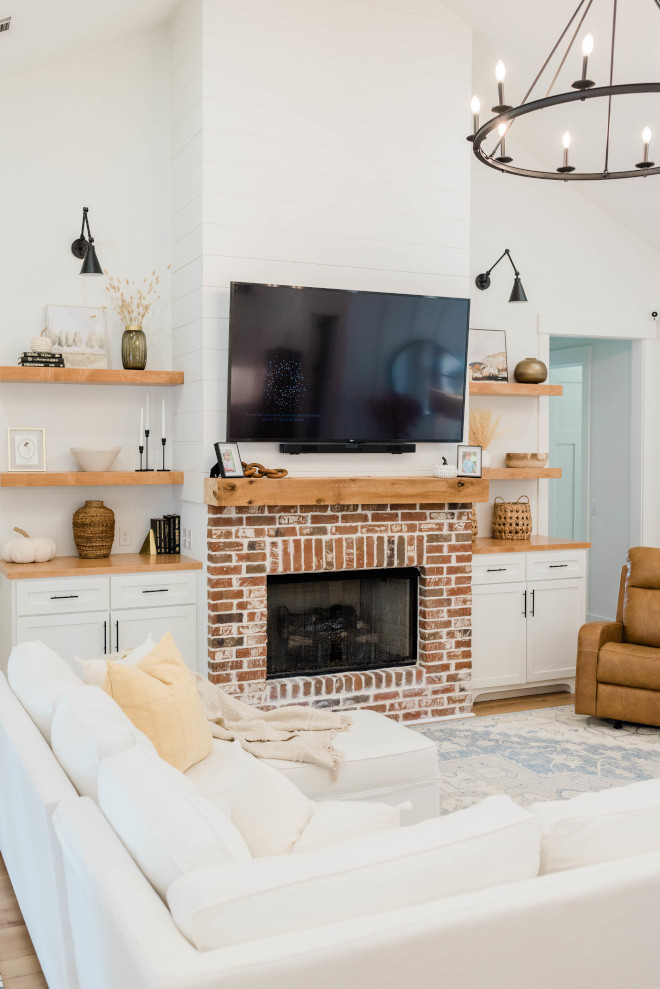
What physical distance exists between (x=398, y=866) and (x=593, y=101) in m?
4.98

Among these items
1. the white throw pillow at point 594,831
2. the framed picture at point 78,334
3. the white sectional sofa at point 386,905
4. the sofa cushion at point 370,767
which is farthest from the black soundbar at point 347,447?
the white throw pillow at point 594,831

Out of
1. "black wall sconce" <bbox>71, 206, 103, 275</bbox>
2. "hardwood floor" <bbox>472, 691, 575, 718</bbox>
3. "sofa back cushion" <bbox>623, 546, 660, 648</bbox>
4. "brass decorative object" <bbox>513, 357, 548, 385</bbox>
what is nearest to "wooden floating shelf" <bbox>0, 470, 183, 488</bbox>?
"black wall sconce" <bbox>71, 206, 103, 275</bbox>

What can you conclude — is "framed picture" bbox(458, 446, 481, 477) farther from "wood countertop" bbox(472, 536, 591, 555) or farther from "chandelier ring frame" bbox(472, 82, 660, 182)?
"chandelier ring frame" bbox(472, 82, 660, 182)

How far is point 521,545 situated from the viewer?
5465 millimetres

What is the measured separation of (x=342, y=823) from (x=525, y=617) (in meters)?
3.80

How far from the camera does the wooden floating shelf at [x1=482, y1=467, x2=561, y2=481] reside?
18.7 feet

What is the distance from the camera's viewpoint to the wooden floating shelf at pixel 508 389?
223 inches

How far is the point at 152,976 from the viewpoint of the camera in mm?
1391

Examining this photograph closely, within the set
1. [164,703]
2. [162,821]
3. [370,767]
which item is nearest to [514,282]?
[370,767]

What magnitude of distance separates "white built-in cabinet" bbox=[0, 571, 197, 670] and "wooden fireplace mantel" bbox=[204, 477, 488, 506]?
533mm

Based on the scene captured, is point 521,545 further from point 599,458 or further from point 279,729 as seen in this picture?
point 279,729

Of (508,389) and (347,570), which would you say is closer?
(347,570)

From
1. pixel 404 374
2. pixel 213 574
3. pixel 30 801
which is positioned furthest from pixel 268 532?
pixel 30 801

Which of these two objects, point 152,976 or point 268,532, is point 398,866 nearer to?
point 152,976
